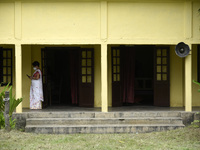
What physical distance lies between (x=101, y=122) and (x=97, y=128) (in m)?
0.39

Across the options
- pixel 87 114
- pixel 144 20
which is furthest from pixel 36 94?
pixel 144 20

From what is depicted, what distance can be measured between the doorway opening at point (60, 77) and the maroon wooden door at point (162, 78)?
2720 millimetres

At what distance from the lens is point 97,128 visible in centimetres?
962

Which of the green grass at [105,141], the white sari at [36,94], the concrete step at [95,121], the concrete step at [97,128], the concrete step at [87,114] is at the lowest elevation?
the green grass at [105,141]

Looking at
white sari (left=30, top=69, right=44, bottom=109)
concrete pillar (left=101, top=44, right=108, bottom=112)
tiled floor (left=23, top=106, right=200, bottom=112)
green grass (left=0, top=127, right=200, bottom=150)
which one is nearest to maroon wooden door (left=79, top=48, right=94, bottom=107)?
tiled floor (left=23, top=106, right=200, bottom=112)

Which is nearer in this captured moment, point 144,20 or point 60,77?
point 144,20

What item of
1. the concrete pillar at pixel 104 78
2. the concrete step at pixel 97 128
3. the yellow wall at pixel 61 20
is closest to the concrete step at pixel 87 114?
the concrete pillar at pixel 104 78

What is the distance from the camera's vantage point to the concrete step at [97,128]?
31.5ft

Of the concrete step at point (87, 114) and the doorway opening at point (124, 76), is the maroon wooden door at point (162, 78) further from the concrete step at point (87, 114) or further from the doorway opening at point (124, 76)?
the concrete step at point (87, 114)

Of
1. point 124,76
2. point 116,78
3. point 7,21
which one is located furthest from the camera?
point 124,76

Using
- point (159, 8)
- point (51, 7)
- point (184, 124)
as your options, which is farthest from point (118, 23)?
point (184, 124)

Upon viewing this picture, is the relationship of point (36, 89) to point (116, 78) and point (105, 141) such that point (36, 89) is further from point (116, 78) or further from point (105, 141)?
point (105, 141)

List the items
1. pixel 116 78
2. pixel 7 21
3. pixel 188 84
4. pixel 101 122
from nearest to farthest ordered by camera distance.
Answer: pixel 101 122, pixel 7 21, pixel 188 84, pixel 116 78

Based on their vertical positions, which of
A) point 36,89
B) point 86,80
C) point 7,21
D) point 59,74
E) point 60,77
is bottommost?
point 36,89
